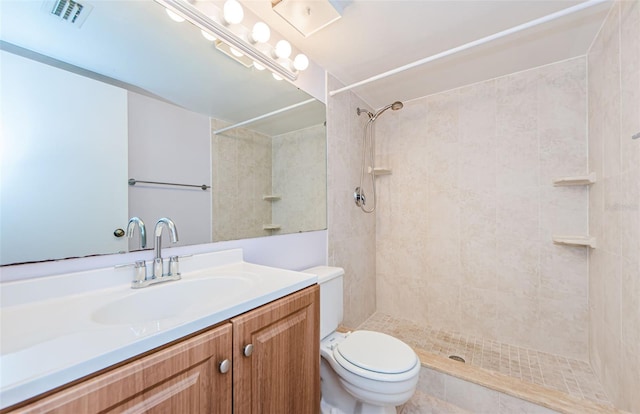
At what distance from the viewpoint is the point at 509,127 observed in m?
1.99

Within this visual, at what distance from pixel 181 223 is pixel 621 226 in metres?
2.11

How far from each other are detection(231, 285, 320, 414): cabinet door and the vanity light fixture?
1.15 m

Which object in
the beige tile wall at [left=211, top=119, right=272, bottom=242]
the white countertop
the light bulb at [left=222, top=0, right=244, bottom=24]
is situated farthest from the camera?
the beige tile wall at [left=211, top=119, right=272, bottom=242]

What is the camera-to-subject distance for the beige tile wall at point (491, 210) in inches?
71.1

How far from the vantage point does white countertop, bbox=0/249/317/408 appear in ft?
1.42

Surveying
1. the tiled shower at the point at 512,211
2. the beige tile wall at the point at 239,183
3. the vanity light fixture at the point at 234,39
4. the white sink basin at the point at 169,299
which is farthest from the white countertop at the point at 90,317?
the tiled shower at the point at 512,211

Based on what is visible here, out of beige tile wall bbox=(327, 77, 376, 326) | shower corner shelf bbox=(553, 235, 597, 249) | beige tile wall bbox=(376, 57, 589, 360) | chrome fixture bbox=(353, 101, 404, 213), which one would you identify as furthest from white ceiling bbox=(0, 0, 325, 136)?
shower corner shelf bbox=(553, 235, 597, 249)

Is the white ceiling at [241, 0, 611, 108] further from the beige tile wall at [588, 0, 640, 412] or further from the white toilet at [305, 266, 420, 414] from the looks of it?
the white toilet at [305, 266, 420, 414]

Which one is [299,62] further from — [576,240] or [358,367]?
[576,240]

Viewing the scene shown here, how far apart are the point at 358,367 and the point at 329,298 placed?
0.40 m

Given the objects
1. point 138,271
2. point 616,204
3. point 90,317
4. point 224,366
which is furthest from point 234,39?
point 616,204

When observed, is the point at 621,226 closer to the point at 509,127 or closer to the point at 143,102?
the point at 509,127

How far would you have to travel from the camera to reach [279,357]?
0.83 m

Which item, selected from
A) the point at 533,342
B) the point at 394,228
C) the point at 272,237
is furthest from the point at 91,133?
the point at 533,342
